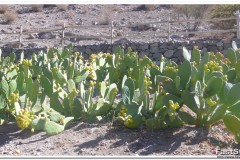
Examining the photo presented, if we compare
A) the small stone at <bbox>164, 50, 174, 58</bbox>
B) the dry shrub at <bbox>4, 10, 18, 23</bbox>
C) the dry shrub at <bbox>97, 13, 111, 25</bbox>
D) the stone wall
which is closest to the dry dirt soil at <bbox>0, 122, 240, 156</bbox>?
the stone wall

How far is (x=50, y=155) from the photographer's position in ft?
14.4

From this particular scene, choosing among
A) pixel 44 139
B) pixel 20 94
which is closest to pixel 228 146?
pixel 44 139

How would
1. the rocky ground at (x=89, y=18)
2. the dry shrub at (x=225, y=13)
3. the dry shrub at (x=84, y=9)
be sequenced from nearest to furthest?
the dry shrub at (x=225, y=13), the rocky ground at (x=89, y=18), the dry shrub at (x=84, y=9)

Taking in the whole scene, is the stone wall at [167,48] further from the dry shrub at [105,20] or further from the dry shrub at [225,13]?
the dry shrub at [105,20]

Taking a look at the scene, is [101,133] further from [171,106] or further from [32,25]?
[32,25]

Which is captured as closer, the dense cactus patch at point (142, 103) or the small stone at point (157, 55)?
Result: the dense cactus patch at point (142, 103)

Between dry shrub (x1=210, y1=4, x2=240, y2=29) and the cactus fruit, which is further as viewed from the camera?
dry shrub (x1=210, y1=4, x2=240, y2=29)

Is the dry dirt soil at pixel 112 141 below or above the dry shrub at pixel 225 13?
above

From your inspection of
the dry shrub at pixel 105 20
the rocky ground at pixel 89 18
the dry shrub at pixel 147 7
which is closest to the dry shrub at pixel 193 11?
the rocky ground at pixel 89 18

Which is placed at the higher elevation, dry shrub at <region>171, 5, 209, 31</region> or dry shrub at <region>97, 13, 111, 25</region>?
dry shrub at <region>171, 5, 209, 31</region>

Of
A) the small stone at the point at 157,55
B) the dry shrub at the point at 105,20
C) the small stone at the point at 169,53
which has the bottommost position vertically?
the dry shrub at the point at 105,20

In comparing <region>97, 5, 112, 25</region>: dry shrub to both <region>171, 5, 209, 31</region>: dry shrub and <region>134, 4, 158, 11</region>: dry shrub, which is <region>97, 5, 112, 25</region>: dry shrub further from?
<region>171, 5, 209, 31</region>: dry shrub

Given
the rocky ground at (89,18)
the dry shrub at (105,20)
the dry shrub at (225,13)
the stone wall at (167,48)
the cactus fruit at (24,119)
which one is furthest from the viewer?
the dry shrub at (105,20)

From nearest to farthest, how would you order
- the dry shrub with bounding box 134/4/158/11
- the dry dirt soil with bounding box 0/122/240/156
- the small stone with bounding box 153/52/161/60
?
the dry dirt soil with bounding box 0/122/240/156 < the small stone with bounding box 153/52/161/60 < the dry shrub with bounding box 134/4/158/11
